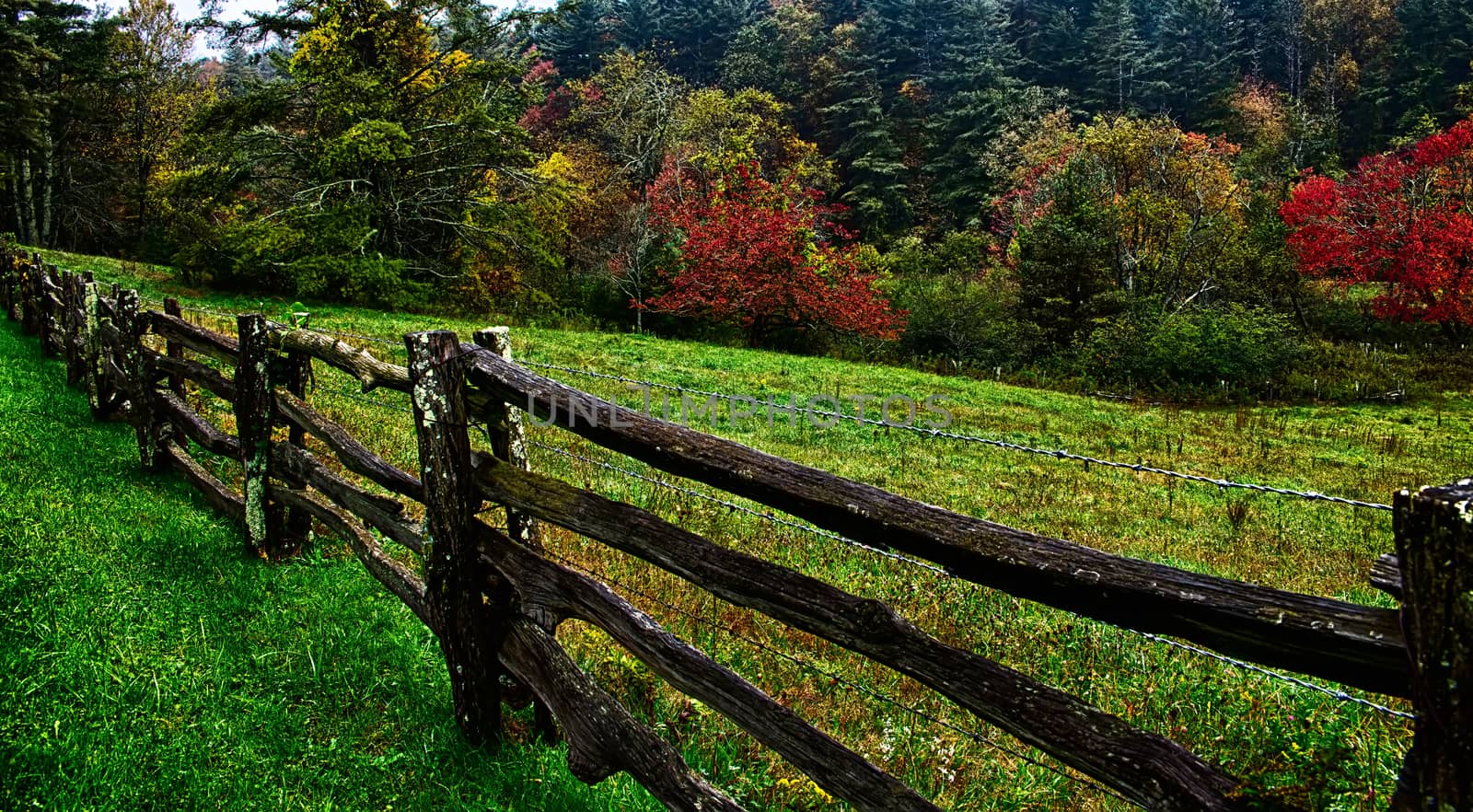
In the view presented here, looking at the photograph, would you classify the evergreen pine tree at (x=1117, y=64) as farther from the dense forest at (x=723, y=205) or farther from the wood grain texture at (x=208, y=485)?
the wood grain texture at (x=208, y=485)

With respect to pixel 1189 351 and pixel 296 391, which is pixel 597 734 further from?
pixel 1189 351

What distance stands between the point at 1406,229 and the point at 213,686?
3641 cm

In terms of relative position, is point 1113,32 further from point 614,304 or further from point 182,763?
point 182,763

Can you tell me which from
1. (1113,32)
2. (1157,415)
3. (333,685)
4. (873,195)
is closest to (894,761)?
(333,685)

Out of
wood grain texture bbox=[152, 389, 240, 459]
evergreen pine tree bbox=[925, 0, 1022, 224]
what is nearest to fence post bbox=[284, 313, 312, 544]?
wood grain texture bbox=[152, 389, 240, 459]

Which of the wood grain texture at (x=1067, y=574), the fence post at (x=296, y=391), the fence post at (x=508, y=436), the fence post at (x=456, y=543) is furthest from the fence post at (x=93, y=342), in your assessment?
the wood grain texture at (x=1067, y=574)

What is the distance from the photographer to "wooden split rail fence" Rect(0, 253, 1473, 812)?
1.32 meters

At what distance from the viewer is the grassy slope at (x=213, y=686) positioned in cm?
282

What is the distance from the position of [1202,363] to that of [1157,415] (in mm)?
6856

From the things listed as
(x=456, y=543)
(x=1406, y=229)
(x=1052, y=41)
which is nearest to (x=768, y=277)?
(x=1406, y=229)

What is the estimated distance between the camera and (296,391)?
16.2ft

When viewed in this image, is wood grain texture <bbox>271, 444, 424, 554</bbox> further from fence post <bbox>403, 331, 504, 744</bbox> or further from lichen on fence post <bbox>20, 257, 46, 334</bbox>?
lichen on fence post <bbox>20, 257, 46, 334</bbox>

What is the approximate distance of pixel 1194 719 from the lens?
3939 millimetres

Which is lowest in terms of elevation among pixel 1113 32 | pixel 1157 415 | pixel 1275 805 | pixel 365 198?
pixel 1157 415
